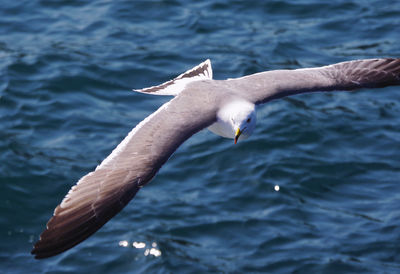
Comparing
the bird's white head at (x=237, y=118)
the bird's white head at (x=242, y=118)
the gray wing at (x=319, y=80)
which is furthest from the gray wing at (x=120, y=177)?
the gray wing at (x=319, y=80)

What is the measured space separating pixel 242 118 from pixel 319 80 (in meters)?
1.51

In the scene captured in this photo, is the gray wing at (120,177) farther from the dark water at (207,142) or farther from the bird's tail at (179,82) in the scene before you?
the dark water at (207,142)

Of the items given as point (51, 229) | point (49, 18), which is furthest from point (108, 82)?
point (51, 229)

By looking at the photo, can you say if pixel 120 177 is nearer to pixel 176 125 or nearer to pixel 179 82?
Answer: pixel 176 125

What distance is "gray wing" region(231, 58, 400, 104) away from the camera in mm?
10008

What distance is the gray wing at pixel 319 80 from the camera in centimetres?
1001

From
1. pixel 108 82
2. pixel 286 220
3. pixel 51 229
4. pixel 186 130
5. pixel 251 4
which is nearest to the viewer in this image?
pixel 51 229

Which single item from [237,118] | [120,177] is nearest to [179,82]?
[237,118]

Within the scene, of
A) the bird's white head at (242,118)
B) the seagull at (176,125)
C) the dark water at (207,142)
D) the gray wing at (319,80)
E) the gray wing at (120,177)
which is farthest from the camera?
the dark water at (207,142)

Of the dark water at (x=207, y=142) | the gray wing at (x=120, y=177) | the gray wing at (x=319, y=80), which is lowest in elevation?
the dark water at (x=207, y=142)

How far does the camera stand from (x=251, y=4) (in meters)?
16.1

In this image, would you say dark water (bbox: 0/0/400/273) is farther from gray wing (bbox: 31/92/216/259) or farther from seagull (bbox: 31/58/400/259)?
gray wing (bbox: 31/92/216/259)

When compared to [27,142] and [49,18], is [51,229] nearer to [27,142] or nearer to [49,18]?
[27,142]

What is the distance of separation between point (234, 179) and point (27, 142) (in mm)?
3354
